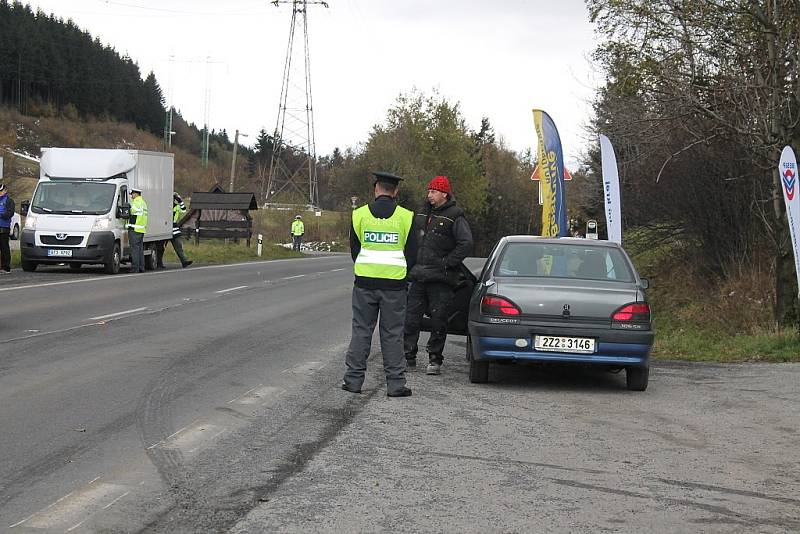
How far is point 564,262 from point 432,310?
54.8 inches

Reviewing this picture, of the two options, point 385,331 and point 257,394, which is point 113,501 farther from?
point 385,331

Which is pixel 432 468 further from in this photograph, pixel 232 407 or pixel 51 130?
pixel 51 130

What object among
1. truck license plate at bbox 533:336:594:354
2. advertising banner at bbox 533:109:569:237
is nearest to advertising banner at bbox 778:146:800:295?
truck license plate at bbox 533:336:594:354

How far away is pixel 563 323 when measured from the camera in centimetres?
1009

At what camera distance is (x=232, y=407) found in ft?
28.2

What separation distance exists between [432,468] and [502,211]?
10804 cm

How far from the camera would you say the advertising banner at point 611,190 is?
2008cm

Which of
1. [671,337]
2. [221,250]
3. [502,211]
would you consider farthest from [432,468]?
[502,211]

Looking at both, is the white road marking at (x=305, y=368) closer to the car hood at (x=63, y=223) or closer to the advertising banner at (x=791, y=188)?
the advertising banner at (x=791, y=188)

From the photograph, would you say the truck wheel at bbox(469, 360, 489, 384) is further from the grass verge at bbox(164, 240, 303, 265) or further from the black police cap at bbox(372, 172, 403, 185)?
the grass verge at bbox(164, 240, 303, 265)

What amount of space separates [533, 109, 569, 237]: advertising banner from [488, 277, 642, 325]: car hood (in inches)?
549

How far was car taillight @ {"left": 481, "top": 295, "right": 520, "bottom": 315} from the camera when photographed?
1020 cm

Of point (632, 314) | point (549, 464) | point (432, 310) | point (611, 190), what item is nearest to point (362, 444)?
point (549, 464)

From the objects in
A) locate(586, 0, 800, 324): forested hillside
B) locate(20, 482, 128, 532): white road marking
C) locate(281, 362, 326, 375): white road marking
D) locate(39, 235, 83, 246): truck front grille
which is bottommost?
locate(281, 362, 326, 375): white road marking
